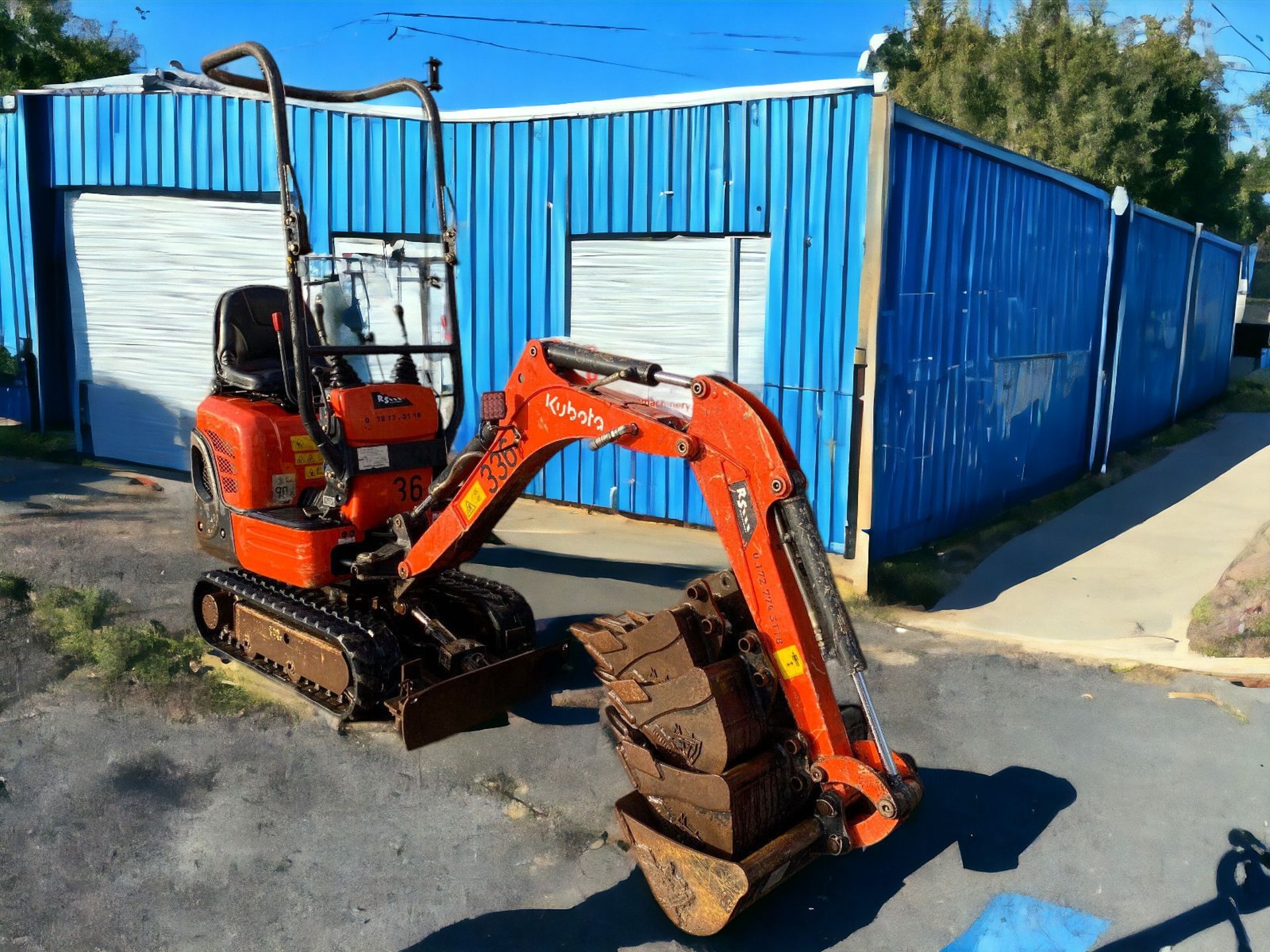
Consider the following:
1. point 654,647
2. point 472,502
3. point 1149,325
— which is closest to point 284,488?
point 472,502

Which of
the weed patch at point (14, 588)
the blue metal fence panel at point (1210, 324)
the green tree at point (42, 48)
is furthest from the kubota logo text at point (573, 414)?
the green tree at point (42, 48)

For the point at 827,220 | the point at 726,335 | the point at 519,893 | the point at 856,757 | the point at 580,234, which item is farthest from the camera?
the point at 580,234

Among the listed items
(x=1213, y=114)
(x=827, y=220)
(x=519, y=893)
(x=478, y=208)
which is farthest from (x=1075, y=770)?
(x=1213, y=114)

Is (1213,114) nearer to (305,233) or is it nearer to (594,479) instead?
(594,479)

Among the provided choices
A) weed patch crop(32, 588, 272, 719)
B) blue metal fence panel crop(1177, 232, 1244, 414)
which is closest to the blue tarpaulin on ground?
weed patch crop(32, 588, 272, 719)

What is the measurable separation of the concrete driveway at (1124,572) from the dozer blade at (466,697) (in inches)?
140

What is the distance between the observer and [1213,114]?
27.1 meters

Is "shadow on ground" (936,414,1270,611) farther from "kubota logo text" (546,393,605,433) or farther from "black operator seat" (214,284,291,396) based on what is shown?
"black operator seat" (214,284,291,396)

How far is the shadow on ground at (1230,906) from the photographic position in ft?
13.6

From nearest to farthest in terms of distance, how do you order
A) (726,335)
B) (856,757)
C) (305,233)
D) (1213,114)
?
(856,757), (305,233), (726,335), (1213,114)

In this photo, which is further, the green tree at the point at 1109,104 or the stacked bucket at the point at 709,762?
the green tree at the point at 1109,104

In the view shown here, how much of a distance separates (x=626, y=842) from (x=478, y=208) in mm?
8227

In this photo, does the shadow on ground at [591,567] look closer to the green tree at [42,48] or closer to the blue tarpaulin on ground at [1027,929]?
the blue tarpaulin on ground at [1027,929]

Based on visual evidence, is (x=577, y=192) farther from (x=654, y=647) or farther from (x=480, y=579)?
(x=654, y=647)
